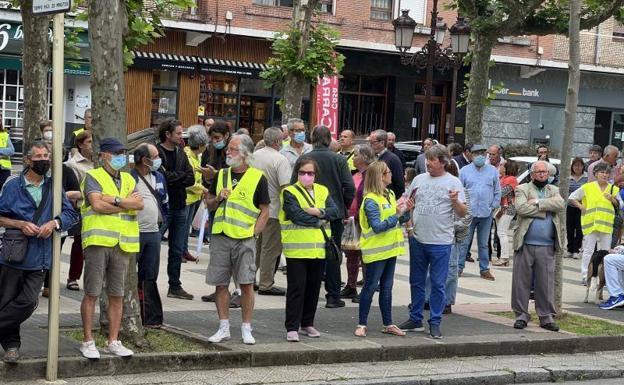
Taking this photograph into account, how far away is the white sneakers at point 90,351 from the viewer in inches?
352

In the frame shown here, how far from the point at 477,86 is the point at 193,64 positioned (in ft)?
38.6

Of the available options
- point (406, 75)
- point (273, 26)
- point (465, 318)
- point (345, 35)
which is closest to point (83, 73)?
point (273, 26)

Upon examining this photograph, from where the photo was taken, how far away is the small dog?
14.7 meters

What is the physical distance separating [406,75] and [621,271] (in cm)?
2435

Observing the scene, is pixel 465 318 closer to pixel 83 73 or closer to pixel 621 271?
pixel 621 271

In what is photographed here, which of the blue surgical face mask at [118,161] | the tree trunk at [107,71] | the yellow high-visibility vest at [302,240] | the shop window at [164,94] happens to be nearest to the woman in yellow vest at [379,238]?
the yellow high-visibility vest at [302,240]

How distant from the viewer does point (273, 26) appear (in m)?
34.4

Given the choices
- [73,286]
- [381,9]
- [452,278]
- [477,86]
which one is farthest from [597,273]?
[381,9]

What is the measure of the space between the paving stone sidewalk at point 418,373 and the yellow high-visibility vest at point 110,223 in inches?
41.9

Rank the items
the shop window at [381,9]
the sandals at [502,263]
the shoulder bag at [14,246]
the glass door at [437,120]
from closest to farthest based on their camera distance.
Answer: the shoulder bag at [14,246] < the sandals at [502,263] < the shop window at [381,9] < the glass door at [437,120]

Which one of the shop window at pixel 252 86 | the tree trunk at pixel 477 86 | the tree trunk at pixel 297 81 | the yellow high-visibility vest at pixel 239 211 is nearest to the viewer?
the yellow high-visibility vest at pixel 239 211

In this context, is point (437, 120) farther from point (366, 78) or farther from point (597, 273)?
point (597, 273)

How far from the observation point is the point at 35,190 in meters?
8.94

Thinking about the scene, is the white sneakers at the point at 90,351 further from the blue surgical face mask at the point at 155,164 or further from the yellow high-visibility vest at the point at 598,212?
the yellow high-visibility vest at the point at 598,212
